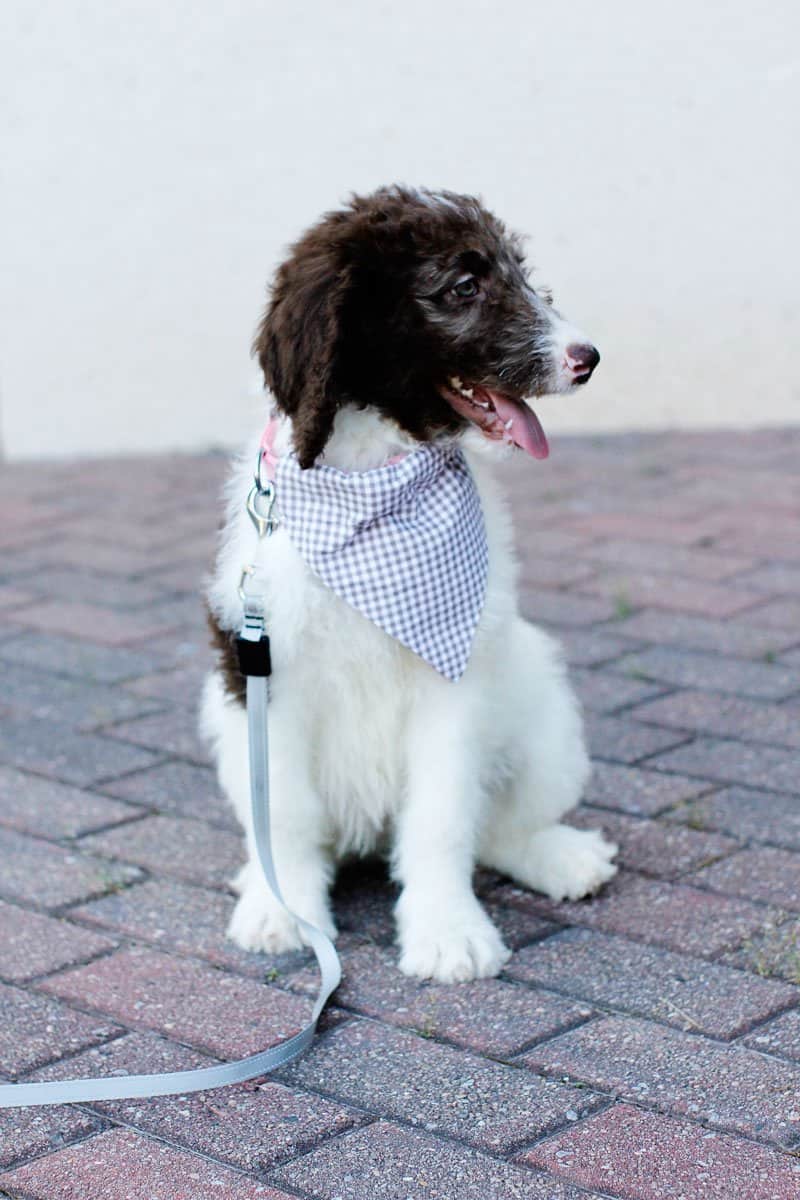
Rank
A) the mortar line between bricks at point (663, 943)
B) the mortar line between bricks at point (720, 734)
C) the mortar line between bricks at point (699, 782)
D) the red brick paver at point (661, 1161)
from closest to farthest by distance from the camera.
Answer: the red brick paver at point (661, 1161) < the mortar line between bricks at point (663, 943) < the mortar line between bricks at point (699, 782) < the mortar line between bricks at point (720, 734)

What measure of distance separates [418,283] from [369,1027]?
1.25 m


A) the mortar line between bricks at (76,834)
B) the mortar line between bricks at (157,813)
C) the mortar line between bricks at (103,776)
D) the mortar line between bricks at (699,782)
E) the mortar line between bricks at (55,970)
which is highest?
the mortar line between bricks at (699,782)

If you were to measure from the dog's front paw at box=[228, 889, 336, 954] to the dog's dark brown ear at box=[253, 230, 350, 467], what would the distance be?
0.86 meters

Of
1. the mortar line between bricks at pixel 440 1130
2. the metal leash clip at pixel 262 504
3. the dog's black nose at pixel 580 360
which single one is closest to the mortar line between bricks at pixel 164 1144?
the mortar line between bricks at pixel 440 1130

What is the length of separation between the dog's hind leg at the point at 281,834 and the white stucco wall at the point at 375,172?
4.49m

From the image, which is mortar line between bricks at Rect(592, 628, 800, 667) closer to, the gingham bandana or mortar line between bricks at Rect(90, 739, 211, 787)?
mortar line between bricks at Rect(90, 739, 211, 787)

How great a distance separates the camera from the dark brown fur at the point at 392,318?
2.59 m

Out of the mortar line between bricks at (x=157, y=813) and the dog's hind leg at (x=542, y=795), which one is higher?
the dog's hind leg at (x=542, y=795)

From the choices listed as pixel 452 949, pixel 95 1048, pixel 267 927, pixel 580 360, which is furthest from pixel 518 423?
pixel 95 1048

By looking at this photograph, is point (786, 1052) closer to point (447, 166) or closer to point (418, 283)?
point (418, 283)

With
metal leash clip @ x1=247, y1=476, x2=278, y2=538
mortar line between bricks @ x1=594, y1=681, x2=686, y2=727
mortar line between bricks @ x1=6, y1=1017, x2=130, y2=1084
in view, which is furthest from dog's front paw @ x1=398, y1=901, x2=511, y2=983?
mortar line between bricks @ x1=594, y1=681, x2=686, y2=727

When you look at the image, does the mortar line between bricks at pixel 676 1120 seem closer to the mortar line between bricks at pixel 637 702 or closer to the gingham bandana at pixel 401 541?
the gingham bandana at pixel 401 541

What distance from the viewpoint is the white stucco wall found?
6855 mm

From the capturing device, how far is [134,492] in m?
6.72
